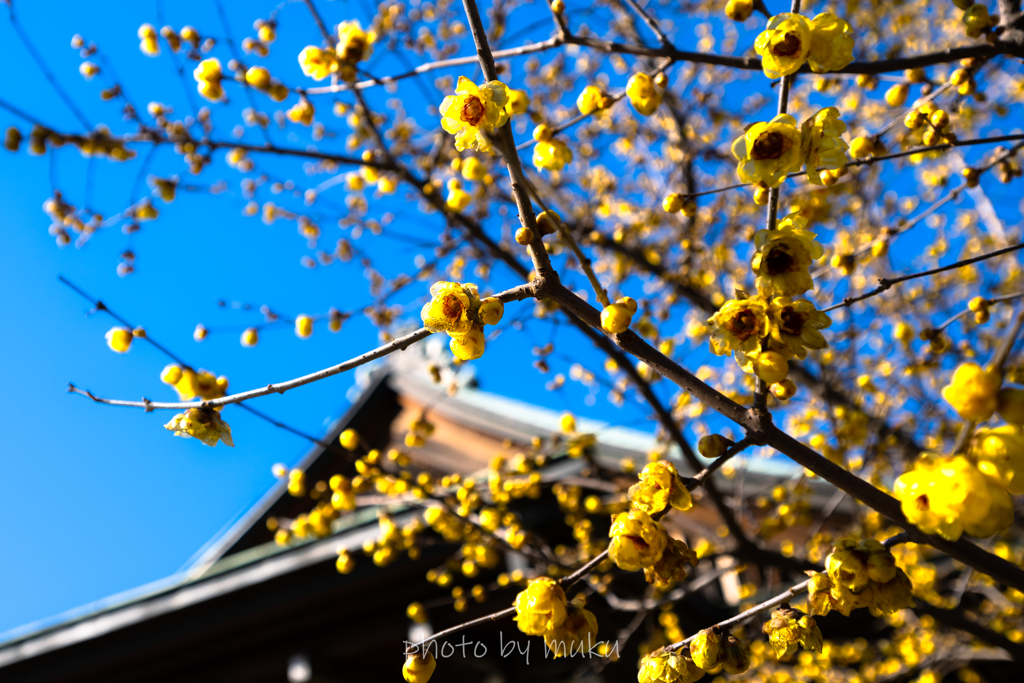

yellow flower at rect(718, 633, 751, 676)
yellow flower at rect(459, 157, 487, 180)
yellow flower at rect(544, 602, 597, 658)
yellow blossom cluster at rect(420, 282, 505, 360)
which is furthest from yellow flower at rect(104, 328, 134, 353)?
yellow flower at rect(718, 633, 751, 676)

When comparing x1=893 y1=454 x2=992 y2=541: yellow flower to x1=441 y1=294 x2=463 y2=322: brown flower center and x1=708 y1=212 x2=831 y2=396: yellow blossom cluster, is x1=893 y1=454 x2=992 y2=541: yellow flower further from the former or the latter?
x1=441 y1=294 x2=463 y2=322: brown flower center

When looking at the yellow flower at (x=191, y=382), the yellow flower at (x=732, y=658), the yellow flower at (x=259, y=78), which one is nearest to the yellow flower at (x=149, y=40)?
the yellow flower at (x=259, y=78)

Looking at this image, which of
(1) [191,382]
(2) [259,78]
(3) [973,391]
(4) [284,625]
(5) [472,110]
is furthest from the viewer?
(4) [284,625]

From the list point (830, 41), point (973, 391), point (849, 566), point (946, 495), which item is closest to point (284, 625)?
point (849, 566)

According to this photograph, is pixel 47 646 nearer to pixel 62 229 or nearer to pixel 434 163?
pixel 62 229

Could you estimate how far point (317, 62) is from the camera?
2.12 m

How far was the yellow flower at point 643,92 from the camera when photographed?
5.54 ft

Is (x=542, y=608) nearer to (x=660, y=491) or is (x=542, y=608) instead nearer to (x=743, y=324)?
(x=660, y=491)

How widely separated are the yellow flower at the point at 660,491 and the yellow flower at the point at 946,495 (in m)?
0.37

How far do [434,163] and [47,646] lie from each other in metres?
3.61

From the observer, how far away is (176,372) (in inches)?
61.4

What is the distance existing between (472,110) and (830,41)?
81cm

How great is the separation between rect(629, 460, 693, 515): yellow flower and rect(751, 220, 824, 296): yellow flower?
0.41 m

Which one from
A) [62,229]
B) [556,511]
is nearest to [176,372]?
[62,229]
